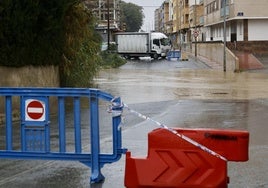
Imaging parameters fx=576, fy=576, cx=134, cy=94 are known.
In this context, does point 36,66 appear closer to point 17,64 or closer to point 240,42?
point 17,64

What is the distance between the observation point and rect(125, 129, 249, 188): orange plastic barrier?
628 centimetres

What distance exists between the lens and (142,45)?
66750 millimetres

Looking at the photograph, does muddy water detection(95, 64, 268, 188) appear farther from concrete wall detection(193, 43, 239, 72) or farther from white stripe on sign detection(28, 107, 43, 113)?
concrete wall detection(193, 43, 239, 72)

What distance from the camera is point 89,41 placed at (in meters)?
21.1

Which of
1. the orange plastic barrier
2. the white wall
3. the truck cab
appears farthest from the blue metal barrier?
the truck cab

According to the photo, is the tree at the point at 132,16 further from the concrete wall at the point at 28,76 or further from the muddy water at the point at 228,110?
the concrete wall at the point at 28,76

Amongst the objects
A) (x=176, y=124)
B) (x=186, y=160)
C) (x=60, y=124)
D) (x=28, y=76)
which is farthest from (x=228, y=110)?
(x=186, y=160)

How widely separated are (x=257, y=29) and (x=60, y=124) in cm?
5261

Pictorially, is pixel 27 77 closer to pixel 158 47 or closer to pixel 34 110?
pixel 34 110

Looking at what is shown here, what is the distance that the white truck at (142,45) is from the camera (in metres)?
66.2

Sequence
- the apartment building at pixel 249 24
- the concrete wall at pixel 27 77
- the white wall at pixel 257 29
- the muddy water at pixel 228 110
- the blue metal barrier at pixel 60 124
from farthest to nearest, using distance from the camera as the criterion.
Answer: the white wall at pixel 257 29 < the apartment building at pixel 249 24 < the concrete wall at pixel 27 77 < the muddy water at pixel 228 110 < the blue metal barrier at pixel 60 124

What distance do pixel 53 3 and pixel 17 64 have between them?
1662mm

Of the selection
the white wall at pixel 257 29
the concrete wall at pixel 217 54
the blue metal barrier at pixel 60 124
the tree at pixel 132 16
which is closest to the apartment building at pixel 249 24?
the white wall at pixel 257 29

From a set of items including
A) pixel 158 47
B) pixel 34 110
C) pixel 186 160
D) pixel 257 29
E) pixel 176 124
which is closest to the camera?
pixel 186 160
